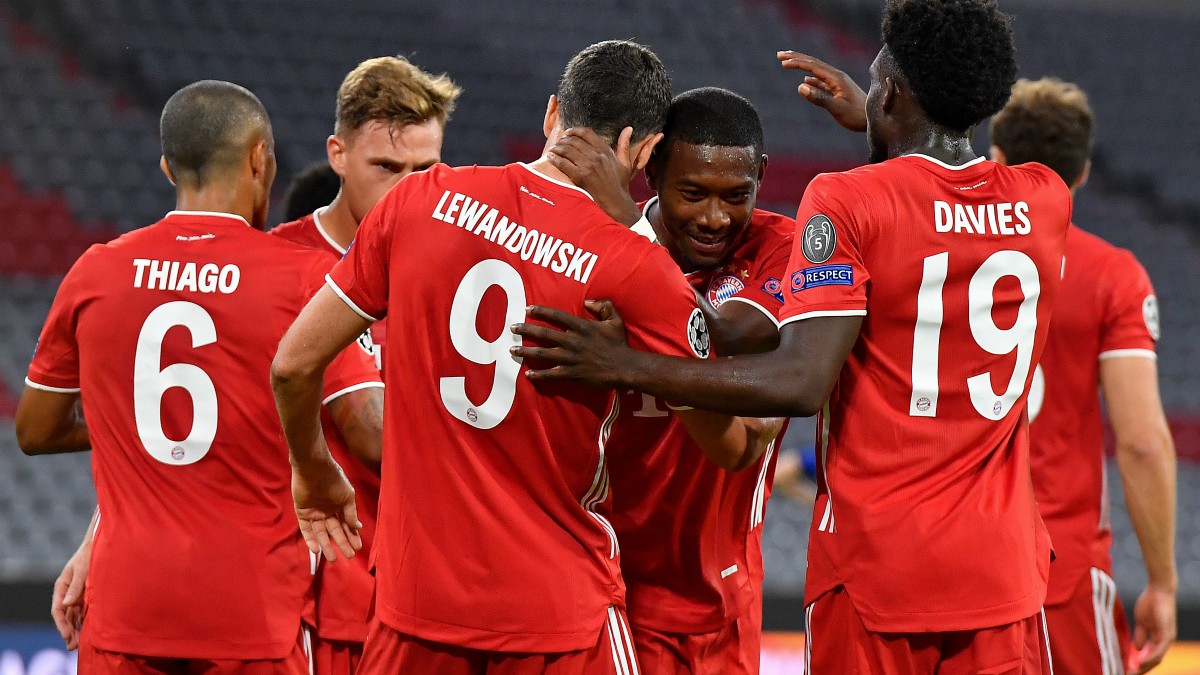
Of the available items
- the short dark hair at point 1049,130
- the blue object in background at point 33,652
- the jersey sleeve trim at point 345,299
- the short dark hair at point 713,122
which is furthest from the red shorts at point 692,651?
the blue object in background at point 33,652

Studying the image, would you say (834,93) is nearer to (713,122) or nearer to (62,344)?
(713,122)

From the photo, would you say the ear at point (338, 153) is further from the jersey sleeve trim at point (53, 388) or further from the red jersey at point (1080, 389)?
the red jersey at point (1080, 389)

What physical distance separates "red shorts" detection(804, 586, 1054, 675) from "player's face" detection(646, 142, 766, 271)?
3.07 feet

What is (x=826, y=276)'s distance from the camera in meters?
2.80

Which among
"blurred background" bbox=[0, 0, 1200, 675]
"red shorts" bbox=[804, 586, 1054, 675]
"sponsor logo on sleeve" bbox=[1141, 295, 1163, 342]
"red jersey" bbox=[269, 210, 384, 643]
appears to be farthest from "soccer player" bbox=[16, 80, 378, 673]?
"blurred background" bbox=[0, 0, 1200, 675]

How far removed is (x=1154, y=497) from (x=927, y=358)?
2.06 metres

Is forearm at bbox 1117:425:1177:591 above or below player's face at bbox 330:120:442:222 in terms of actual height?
below

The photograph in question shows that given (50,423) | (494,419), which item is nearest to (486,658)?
(494,419)

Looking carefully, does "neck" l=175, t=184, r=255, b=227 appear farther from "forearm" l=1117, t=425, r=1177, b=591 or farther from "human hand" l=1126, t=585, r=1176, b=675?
"human hand" l=1126, t=585, r=1176, b=675

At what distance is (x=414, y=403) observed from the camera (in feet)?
9.33

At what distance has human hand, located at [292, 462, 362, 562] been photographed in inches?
125

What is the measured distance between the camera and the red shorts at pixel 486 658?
2.80m

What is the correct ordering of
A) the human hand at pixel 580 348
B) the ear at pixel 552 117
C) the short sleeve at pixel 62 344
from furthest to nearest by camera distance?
the short sleeve at pixel 62 344 < the ear at pixel 552 117 < the human hand at pixel 580 348

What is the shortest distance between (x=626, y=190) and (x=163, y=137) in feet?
4.86
